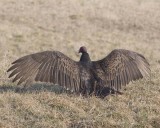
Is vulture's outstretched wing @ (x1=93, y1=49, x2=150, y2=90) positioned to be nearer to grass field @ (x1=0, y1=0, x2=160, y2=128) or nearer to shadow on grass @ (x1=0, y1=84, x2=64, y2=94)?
grass field @ (x1=0, y1=0, x2=160, y2=128)

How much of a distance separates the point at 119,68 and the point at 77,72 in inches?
25.8

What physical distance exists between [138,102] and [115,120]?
810 mm

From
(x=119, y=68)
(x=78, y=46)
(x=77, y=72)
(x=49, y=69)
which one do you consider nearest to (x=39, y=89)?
(x=49, y=69)

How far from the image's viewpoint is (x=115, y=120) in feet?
18.3

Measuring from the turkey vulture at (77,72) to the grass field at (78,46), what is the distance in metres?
0.20

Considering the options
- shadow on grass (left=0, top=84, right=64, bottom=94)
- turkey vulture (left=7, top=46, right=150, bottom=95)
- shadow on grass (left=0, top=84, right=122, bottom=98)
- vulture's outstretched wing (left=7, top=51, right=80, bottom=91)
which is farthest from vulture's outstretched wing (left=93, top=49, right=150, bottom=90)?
shadow on grass (left=0, top=84, right=64, bottom=94)

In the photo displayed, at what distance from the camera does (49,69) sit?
20.8ft

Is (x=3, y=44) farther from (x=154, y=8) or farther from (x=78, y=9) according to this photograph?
(x=154, y=8)

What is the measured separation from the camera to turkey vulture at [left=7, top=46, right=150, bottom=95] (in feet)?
20.5

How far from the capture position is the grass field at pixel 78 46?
5559 millimetres

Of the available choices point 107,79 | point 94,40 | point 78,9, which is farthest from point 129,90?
point 78,9

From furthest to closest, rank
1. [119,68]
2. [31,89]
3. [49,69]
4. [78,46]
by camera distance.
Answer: [78,46], [31,89], [119,68], [49,69]

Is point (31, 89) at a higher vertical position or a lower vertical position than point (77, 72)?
lower

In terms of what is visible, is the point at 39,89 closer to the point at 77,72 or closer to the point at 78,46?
the point at 77,72
